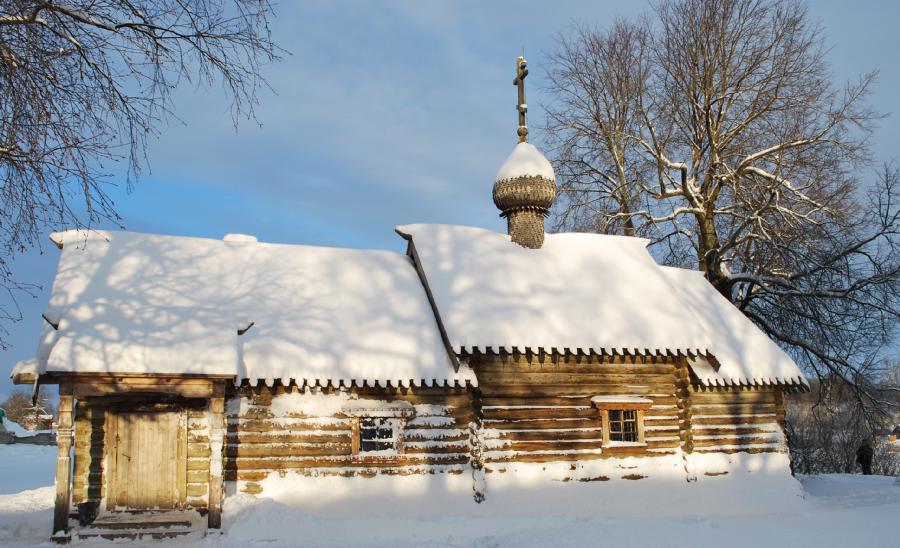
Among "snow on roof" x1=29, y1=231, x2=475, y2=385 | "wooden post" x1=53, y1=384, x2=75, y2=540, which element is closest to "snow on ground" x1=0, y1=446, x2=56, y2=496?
"snow on roof" x1=29, y1=231, x2=475, y2=385

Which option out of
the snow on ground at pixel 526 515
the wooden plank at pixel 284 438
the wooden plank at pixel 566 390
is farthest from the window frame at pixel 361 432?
the wooden plank at pixel 566 390

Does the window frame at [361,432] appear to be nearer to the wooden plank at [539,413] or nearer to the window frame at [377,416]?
the window frame at [377,416]

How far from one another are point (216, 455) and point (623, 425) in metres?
7.60

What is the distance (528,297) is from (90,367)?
800 cm

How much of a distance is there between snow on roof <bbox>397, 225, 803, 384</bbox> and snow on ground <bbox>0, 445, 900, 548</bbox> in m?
2.37

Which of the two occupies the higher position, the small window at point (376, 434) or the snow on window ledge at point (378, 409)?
the snow on window ledge at point (378, 409)

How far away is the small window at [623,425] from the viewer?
14.6 metres

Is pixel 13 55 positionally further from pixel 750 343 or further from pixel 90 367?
pixel 750 343

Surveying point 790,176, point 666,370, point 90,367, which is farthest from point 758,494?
point 90,367

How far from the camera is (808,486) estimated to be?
1936 cm

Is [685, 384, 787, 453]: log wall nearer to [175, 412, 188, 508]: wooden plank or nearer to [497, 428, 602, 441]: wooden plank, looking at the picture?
[497, 428, 602, 441]: wooden plank

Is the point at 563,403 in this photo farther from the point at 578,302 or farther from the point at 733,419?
the point at 733,419

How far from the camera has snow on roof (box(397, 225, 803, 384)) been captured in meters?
14.1

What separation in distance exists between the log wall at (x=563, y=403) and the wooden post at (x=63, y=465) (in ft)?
21.7
